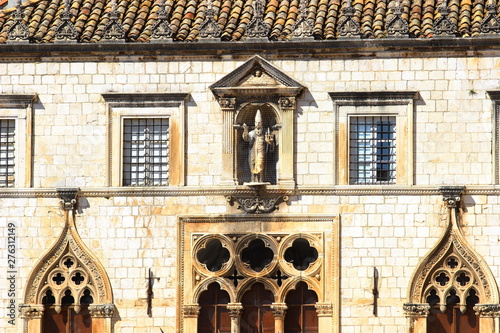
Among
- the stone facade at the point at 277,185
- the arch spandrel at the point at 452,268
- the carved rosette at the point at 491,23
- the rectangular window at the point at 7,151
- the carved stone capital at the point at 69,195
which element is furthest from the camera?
the rectangular window at the point at 7,151

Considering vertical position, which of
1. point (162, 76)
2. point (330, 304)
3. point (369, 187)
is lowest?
point (330, 304)

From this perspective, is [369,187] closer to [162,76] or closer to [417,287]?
[417,287]

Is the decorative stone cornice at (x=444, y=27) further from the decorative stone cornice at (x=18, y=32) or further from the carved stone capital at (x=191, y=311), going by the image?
the decorative stone cornice at (x=18, y=32)

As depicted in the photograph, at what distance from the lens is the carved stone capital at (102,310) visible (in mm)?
39534

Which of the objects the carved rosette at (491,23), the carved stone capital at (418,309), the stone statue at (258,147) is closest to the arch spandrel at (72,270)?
the stone statue at (258,147)

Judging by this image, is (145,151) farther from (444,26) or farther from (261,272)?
(444,26)

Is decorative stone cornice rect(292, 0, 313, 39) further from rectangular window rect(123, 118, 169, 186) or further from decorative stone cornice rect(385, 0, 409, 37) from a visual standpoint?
rectangular window rect(123, 118, 169, 186)

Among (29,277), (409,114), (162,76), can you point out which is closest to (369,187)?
(409,114)

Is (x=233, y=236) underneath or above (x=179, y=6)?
underneath

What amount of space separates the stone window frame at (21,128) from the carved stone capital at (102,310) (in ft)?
10.8

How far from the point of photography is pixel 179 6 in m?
41.2

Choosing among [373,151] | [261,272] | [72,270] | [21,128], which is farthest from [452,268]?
[21,128]

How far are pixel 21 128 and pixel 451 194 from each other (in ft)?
32.4

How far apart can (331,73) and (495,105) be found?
12.3 feet
